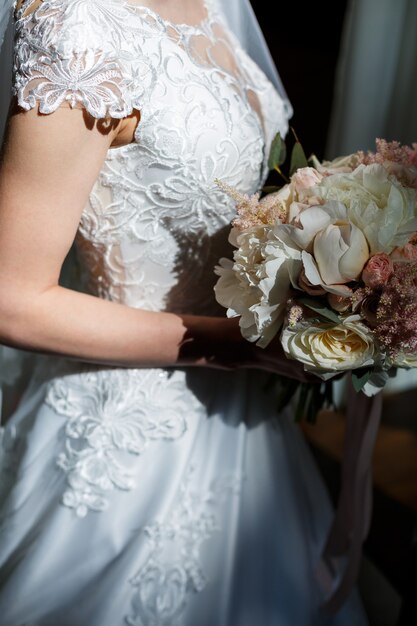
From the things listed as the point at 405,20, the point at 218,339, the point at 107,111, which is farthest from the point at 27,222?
the point at 405,20

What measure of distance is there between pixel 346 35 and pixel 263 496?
2.11 metres

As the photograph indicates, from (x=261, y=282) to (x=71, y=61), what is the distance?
338 millimetres

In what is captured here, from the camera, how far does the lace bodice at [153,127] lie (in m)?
0.75

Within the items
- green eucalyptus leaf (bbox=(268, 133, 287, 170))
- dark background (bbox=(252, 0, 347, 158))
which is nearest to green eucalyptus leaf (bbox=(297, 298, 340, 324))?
green eucalyptus leaf (bbox=(268, 133, 287, 170))

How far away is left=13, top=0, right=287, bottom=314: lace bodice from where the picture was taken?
748 mm

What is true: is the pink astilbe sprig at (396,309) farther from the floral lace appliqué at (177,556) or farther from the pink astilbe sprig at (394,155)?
the floral lace appliqué at (177,556)

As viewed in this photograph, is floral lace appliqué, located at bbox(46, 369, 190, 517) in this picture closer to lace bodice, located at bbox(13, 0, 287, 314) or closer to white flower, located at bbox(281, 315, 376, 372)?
lace bodice, located at bbox(13, 0, 287, 314)

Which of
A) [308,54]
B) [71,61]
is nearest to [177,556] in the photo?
[71,61]

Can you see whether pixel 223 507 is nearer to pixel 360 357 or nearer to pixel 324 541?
pixel 324 541

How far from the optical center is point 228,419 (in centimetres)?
107

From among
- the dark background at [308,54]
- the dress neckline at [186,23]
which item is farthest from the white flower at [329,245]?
the dark background at [308,54]

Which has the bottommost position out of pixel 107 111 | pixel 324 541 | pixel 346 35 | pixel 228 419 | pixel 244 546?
pixel 324 541

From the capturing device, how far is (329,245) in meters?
0.68

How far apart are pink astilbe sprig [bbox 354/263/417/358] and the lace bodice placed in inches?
12.6
